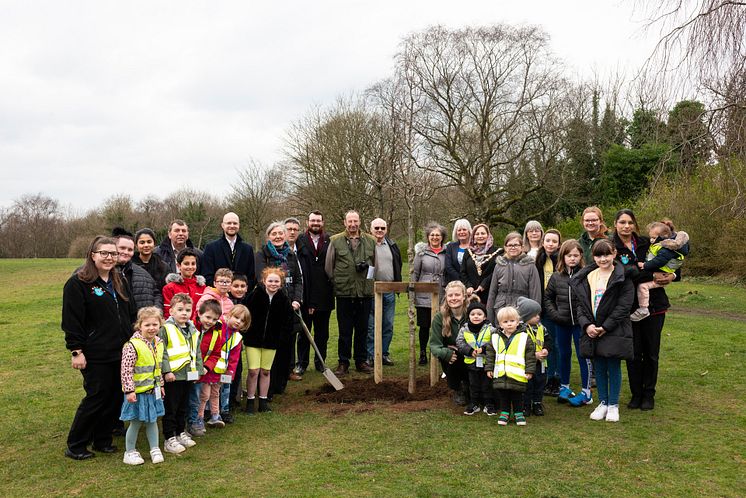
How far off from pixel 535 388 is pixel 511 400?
1.29 feet

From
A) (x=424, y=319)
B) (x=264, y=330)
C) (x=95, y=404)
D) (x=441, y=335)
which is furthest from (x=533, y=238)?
(x=95, y=404)

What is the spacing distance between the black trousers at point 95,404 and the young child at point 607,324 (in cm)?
439

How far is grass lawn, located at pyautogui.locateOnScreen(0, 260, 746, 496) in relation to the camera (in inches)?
175

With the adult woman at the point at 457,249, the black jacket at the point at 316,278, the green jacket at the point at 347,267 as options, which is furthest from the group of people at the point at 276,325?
the green jacket at the point at 347,267

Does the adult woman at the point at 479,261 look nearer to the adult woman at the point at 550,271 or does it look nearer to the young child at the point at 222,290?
the adult woman at the point at 550,271

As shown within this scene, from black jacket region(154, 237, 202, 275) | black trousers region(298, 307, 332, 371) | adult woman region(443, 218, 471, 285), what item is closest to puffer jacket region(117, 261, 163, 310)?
black jacket region(154, 237, 202, 275)

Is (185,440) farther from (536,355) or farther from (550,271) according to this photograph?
(550,271)

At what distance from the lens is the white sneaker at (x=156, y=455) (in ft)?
16.4

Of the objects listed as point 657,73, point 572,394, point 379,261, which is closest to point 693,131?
point 657,73

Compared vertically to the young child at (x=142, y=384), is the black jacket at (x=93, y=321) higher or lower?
higher

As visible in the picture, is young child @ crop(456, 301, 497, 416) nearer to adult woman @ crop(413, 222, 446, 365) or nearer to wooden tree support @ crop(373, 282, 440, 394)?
wooden tree support @ crop(373, 282, 440, 394)

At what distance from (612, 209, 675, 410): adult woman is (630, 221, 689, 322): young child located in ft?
0.23

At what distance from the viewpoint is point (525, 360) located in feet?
19.0

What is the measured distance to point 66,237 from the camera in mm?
56156
